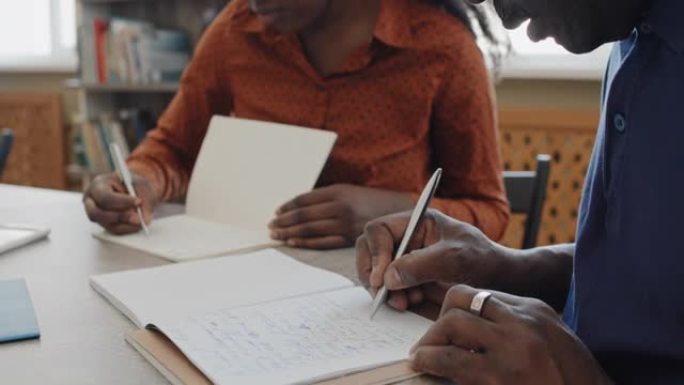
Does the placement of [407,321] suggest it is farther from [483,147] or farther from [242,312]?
[483,147]

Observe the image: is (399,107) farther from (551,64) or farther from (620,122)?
(551,64)

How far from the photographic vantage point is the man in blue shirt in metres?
0.65

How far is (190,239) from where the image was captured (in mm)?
1206

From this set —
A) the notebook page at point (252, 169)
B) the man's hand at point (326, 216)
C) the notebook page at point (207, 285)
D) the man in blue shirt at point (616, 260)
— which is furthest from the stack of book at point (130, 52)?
the man in blue shirt at point (616, 260)

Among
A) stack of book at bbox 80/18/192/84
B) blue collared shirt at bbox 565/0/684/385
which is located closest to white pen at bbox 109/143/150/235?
blue collared shirt at bbox 565/0/684/385

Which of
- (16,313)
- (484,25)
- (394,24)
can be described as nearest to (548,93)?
(484,25)

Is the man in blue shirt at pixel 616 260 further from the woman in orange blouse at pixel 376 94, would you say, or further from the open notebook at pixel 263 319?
the woman in orange blouse at pixel 376 94

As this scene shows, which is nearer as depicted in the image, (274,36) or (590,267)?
(590,267)

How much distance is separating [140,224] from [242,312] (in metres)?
0.48

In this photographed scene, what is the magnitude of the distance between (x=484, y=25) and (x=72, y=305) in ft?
3.21

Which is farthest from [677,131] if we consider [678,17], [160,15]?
[160,15]

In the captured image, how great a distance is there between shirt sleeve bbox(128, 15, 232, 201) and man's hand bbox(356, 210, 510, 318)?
0.72 meters

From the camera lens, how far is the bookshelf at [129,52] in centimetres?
314

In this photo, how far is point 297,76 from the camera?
58.4 inches
